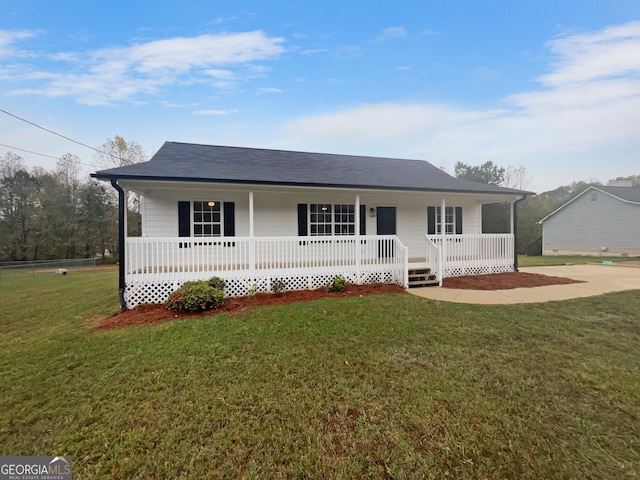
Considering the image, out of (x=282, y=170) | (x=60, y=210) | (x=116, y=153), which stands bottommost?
(x=282, y=170)

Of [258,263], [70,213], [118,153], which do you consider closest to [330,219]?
[258,263]

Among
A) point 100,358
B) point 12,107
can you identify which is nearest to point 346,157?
point 100,358

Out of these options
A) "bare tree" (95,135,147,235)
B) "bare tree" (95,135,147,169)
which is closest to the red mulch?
"bare tree" (95,135,147,235)

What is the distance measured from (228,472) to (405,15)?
1531 cm

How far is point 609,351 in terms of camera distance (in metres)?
3.96

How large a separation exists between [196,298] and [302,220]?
4.54m

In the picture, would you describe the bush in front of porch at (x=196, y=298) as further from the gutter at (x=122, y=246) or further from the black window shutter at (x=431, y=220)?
the black window shutter at (x=431, y=220)

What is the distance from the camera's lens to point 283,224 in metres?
9.48

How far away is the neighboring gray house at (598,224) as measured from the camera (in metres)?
19.8

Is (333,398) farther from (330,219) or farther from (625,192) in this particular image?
(625,192)

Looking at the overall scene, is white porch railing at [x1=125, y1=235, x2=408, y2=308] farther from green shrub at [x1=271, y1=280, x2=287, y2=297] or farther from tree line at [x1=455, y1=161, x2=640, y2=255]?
tree line at [x1=455, y1=161, x2=640, y2=255]

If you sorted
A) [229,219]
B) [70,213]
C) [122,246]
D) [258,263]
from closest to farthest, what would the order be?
[122,246]
[258,263]
[229,219]
[70,213]

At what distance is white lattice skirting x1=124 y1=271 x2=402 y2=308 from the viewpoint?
684 centimetres

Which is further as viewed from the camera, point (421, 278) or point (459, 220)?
point (459, 220)
